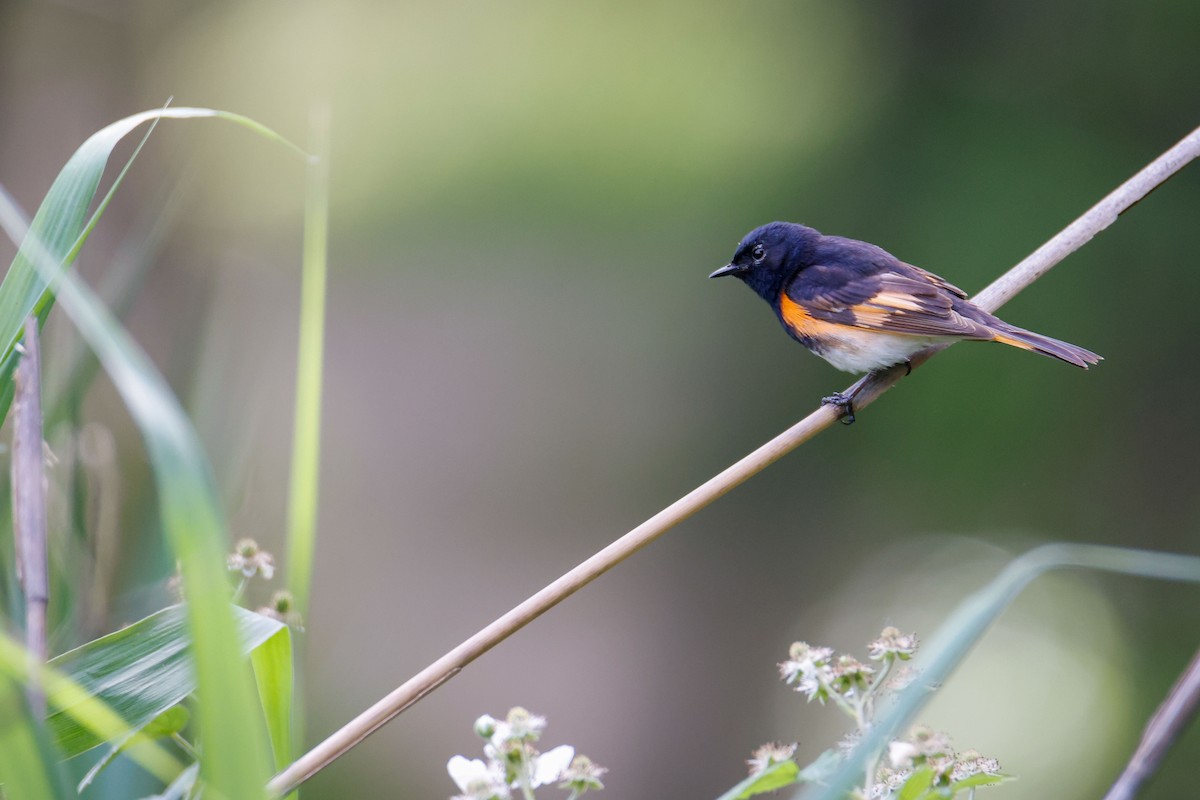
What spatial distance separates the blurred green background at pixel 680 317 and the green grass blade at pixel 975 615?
378 centimetres

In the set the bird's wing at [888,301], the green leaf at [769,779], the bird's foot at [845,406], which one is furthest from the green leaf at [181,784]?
the bird's wing at [888,301]

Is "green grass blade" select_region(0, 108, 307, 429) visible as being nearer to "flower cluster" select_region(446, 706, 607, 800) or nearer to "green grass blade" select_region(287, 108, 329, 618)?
"green grass blade" select_region(287, 108, 329, 618)

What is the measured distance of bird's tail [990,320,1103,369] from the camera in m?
1.71

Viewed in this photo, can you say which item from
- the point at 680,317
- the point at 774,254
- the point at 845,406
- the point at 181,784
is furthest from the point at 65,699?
the point at 680,317

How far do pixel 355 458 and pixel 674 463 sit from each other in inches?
59.6

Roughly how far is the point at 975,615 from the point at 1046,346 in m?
1.36

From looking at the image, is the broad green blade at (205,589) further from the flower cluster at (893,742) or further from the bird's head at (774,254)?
the bird's head at (774,254)

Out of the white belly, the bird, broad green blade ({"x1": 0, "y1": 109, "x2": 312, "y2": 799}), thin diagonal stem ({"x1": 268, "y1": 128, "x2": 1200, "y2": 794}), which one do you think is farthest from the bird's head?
broad green blade ({"x1": 0, "y1": 109, "x2": 312, "y2": 799})

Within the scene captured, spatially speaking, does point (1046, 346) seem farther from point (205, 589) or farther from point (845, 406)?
point (205, 589)

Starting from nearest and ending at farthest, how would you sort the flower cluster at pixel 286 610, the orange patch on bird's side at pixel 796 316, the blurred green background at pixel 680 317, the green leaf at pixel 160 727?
the green leaf at pixel 160 727
the flower cluster at pixel 286 610
the orange patch on bird's side at pixel 796 316
the blurred green background at pixel 680 317

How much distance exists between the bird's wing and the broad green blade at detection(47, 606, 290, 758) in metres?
1.43

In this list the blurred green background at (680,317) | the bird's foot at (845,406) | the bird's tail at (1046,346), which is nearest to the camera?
the bird's foot at (845,406)

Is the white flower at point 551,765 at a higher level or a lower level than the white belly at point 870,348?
lower

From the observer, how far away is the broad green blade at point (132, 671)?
71cm
